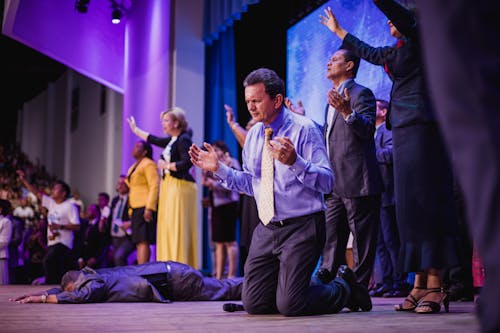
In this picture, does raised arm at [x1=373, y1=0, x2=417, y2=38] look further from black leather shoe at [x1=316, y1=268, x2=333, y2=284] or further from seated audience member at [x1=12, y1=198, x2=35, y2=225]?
seated audience member at [x1=12, y1=198, x2=35, y2=225]

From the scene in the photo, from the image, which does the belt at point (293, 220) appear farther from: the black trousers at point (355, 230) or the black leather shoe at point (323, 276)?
the black trousers at point (355, 230)

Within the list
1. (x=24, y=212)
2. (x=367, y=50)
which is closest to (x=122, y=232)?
(x=24, y=212)

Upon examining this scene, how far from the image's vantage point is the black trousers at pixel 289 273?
2768 mm

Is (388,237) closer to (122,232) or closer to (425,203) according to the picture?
(425,203)

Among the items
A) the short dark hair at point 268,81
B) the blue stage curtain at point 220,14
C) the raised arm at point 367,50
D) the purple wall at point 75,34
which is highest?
the purple wall at point 75,34

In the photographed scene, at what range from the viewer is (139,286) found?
12.7ft

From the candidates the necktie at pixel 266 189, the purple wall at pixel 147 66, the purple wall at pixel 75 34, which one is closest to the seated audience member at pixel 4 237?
the purple wall at pixel 147 66

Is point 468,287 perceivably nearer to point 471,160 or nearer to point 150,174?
point 150,174

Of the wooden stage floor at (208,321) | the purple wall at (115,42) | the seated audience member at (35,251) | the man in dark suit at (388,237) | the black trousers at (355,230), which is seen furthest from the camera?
the seated audience member at (35,251)

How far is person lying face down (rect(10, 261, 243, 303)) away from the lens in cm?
371

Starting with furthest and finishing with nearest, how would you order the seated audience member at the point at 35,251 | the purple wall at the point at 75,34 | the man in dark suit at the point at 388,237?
the purple wall at the point at 75,34, the seated audience member at the point at 35,251, the man in dark suit at the point at 388,237

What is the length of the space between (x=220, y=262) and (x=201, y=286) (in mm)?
2207

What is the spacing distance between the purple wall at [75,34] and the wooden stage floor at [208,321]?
7.06 meters

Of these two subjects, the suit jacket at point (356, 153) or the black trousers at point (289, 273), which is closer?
the black trousers at point (289, 273)
